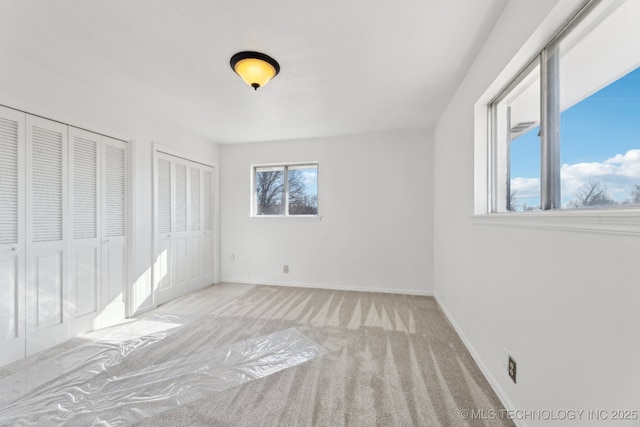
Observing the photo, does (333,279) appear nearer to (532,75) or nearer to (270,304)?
(270,304)

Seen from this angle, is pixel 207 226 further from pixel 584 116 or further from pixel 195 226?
pixel 584 116

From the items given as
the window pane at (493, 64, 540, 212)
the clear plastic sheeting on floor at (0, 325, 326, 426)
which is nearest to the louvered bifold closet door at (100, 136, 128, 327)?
the clear plastic sheeting on floor at (0, 325, 326, 426)

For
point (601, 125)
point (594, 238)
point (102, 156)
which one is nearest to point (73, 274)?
point (102, 156)

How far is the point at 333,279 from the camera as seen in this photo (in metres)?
4.26

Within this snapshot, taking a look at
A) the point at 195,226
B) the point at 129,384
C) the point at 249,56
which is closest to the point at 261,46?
the point at 249,56

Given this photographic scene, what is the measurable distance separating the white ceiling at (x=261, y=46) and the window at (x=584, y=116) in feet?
1.95

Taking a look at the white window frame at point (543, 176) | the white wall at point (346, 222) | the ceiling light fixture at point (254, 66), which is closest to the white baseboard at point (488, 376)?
the white window frame at point (543, 176)

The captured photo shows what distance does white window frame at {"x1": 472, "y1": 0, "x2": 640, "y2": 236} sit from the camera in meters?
0.88

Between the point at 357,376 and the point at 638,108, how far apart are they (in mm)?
2052

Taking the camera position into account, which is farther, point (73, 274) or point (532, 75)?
point (73, 274)

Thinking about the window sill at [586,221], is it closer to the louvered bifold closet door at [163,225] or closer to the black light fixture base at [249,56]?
Result: the black light fixture base at [249,56]

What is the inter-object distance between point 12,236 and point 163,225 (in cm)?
151

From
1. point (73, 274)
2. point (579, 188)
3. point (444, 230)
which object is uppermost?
point (579, 188)

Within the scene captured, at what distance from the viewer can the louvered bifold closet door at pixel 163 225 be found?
11.3 ft
